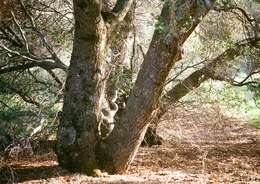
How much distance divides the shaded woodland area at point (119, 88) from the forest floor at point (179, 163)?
2cm

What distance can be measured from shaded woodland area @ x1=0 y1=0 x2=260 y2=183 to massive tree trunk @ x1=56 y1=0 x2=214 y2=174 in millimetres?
16

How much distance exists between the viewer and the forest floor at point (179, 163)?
8.09m

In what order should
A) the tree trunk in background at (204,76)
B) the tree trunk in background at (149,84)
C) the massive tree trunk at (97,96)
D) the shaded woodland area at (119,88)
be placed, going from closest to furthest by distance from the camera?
1. the tree trunk in background at (149,84)
2. the massive tree trunk at (97,96)
3. the shaded woodland area at (119,88)
4. the tree trunk in background at (204,76)

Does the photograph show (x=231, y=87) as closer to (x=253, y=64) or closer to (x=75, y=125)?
(x=253, y=64)

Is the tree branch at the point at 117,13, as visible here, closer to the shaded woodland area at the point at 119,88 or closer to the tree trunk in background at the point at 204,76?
the shaded woodland area at the point at 119,88

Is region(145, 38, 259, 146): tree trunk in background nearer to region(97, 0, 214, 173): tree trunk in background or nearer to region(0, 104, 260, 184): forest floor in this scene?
region(0, 104, 260, 184): forest floor

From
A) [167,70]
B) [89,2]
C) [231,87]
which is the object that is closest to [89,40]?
[89,2]

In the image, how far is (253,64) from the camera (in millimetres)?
10758

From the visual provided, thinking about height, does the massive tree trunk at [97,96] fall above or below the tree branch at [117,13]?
below

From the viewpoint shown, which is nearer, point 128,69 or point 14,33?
point 14,33

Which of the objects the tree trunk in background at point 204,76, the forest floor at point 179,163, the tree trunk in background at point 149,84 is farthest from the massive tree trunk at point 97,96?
the tree trunk in background at point 204,76

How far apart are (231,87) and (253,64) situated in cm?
69

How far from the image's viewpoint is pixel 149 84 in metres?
7.71

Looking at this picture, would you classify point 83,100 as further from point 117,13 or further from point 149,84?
point 117,13
